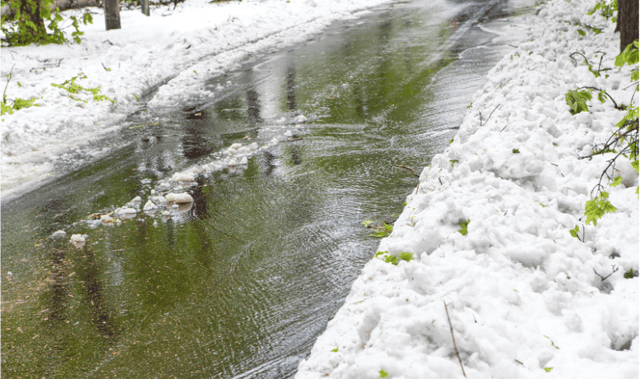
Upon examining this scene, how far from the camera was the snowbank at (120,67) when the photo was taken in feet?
23.6

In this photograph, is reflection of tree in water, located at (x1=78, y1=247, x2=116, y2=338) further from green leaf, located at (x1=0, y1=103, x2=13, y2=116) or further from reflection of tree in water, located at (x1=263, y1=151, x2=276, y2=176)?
green leaf, located at (x1=0, y1=103, x2=13, y2=116)

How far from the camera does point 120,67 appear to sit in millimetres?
10719

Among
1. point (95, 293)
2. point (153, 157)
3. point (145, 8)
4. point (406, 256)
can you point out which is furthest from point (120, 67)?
point (406, 256)

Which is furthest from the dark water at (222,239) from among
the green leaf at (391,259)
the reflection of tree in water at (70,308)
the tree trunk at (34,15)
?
the tree trunk at (34,15)

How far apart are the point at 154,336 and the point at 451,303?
1.96 m

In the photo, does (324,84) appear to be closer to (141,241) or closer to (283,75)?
(283,75)

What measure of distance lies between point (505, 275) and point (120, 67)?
10.0 m

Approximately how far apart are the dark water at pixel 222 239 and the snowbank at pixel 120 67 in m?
0.83

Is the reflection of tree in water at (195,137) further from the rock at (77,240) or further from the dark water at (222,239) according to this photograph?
the rock at (77,240)

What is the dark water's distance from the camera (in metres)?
3.22

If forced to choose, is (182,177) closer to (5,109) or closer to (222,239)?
(222,239)

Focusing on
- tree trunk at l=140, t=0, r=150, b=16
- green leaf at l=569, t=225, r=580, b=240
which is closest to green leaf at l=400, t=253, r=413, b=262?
green leaf at l=569, t=225, r=580, b=240

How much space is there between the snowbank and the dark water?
2.71 ft

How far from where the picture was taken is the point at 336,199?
5.05 metres
